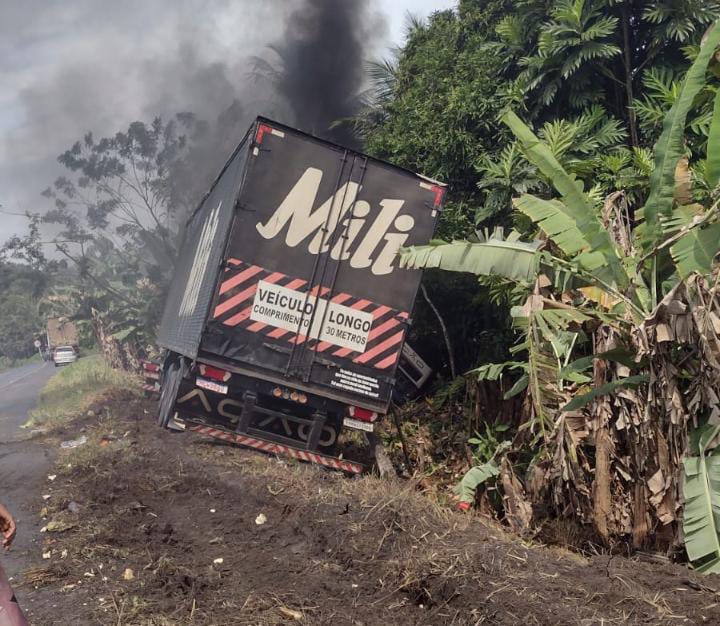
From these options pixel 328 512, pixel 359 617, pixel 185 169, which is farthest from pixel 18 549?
pixel 185 169

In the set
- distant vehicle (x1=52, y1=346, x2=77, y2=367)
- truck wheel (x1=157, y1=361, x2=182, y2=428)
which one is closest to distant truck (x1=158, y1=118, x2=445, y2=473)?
truck wheel (x1=157, y1=361, x2=182, y2=428)

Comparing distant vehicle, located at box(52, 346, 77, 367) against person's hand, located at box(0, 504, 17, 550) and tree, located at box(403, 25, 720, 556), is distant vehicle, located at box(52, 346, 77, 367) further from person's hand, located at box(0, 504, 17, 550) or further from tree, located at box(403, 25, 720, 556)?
person's hand, located at box(0, 504, 17, 550)

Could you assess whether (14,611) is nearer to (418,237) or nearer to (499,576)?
(499,576)

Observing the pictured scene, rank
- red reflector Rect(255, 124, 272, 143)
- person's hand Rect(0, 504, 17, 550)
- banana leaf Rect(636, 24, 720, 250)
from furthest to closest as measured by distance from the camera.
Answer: red reflector Rect(255, 124, 272, 143) < banana leaf Rect(636, 24, 720, 250) < person's hand Rect(0, 504, 17, 550)

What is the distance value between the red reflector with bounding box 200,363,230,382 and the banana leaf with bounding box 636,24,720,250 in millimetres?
4823

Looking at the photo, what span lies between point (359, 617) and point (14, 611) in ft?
7.46

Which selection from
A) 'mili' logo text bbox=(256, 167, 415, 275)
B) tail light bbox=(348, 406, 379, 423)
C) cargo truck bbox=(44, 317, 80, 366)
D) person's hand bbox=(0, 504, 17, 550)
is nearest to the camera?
person's hand bbox=(0, 504, 17, 550)

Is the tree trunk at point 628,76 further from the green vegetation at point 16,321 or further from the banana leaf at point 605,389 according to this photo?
the green vegetation at point 16,321

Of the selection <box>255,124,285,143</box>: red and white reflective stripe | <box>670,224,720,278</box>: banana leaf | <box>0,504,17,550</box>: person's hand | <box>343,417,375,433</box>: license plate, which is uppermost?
<box>255,124,285,143</box>: red and white reflective stripe

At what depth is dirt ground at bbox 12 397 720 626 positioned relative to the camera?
4535 mm

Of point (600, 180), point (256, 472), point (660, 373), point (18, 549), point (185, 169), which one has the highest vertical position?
point (185, 169)

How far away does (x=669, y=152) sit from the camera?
19.0ft

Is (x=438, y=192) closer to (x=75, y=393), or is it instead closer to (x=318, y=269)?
(x=318, y=269)

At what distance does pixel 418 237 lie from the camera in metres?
8.59
